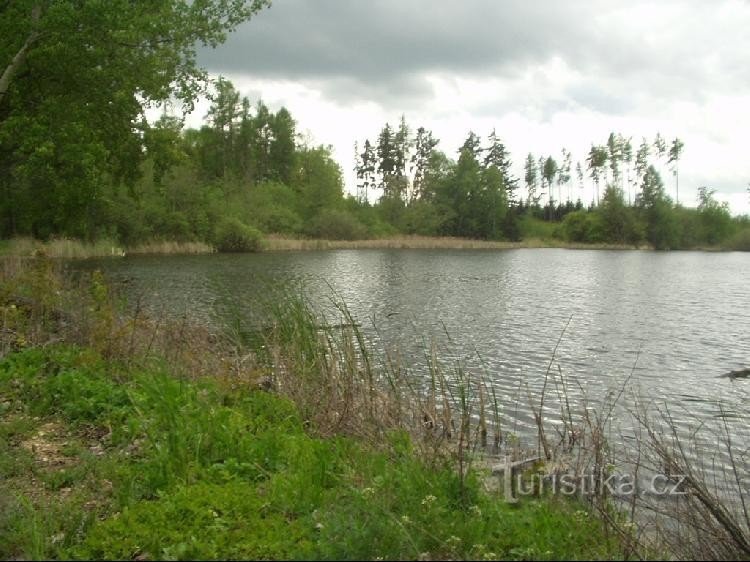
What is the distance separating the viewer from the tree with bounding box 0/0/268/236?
1620 centimetres

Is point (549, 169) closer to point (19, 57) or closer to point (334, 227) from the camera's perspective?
point (334, 227)

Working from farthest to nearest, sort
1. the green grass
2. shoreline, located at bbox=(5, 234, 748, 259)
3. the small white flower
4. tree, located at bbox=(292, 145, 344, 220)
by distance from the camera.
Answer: tree, located at bbox=(292, 145, 344, 220), shoreline, located at bbox=(5, 234, 748, 259), the small white flower, the green grass

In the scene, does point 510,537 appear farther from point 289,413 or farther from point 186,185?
point 186,185

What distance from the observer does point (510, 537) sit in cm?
405

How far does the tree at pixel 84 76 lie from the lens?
16.2 metres

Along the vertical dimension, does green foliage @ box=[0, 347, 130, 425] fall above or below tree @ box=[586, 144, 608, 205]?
below

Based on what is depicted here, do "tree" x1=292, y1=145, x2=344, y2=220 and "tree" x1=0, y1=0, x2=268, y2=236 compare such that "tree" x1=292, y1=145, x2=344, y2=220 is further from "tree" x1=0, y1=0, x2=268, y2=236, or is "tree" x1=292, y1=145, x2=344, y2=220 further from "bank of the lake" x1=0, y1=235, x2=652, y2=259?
"tree" x1=0, y1=0, x2=268, y2=236

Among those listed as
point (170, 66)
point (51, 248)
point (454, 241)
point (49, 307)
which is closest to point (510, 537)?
point (49, 307)

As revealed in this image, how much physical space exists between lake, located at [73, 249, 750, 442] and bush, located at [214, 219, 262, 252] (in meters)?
19.0

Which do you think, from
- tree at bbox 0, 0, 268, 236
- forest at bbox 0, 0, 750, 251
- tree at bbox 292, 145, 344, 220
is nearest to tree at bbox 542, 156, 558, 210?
forest at bbox 0, 0, 750, 251

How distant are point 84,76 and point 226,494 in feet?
56.1

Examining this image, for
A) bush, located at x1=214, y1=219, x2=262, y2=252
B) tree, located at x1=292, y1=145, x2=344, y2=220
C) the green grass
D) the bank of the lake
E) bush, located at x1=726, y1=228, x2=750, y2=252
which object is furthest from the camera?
bush, located at x1=726, y1=228, x2=750, y2=252

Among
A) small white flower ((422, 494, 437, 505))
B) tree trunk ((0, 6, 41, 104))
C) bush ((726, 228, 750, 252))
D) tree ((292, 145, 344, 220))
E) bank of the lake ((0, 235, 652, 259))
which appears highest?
tree ((292, 145, 344, 220))

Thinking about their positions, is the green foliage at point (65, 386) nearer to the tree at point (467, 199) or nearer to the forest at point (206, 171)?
the forest at point (206, 171)
